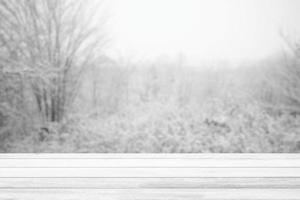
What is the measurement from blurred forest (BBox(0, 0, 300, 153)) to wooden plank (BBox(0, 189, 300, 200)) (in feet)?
11.3

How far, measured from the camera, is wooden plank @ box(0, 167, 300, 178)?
1.27 meters

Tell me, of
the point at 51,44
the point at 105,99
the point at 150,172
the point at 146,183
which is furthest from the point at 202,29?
the point at 146,183

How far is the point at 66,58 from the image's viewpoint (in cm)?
560

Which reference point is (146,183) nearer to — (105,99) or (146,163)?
(146,163)

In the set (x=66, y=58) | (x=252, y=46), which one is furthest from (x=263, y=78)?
(x=66, y=58)

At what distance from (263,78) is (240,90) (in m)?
0.62

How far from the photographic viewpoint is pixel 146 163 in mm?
1438

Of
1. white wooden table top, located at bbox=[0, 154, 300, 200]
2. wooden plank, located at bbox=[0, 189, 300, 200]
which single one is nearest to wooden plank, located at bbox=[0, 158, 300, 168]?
white wooden table top, located at bbox=[0, 154, 300, 200]

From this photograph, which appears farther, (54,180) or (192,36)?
(192,36)

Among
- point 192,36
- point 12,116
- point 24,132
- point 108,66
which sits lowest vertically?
point 24,132

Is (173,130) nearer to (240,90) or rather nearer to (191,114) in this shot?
(191,114)

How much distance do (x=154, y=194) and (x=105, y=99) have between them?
5518mm

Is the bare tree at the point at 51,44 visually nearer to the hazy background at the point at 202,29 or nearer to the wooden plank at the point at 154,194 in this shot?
the hazy background at the point at 202,29

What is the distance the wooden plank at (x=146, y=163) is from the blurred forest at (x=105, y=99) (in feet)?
9.95
